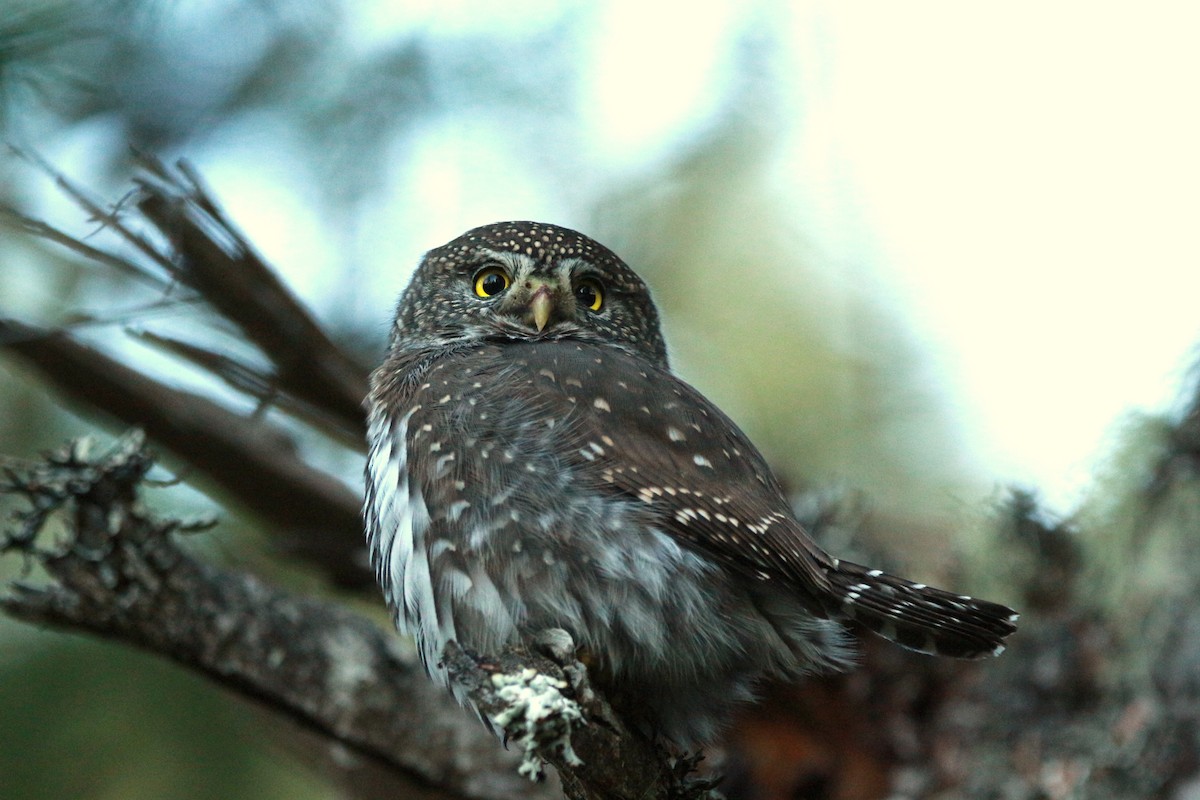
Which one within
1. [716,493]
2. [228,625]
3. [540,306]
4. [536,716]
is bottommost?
[536,716]

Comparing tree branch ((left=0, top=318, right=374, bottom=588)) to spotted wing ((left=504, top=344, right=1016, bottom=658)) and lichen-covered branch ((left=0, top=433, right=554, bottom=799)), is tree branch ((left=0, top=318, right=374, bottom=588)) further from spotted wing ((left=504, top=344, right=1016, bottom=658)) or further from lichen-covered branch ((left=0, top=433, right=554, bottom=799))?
spotted wing ((left=504, top=344, right=1016, bottom=658))

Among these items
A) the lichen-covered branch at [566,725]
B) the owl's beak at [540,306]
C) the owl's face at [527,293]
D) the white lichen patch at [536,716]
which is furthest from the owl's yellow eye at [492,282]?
the white lichen patch at [536,716]

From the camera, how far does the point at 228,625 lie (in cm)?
342

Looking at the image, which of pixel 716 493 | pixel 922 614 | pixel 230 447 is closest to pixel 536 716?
pixel 716 493

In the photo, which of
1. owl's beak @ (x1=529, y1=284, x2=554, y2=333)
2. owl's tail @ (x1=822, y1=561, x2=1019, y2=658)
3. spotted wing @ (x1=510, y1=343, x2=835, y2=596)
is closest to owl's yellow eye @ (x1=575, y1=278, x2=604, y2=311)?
owl's beak @ (x1=529, y1=284, x2=554, y2=333)

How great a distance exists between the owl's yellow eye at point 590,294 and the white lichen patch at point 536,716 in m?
1.63

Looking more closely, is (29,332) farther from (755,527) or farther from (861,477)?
(861,477)

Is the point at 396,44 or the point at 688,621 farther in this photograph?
the point at 396,44

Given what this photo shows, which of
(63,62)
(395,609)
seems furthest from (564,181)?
(395,609)

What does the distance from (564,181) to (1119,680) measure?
3.18m

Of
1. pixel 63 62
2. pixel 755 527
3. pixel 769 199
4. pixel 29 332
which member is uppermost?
pixel 769 199

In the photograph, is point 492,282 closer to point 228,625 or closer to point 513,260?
point 513,260

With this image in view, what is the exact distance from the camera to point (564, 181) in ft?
18.1

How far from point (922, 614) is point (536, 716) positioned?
90 cm
